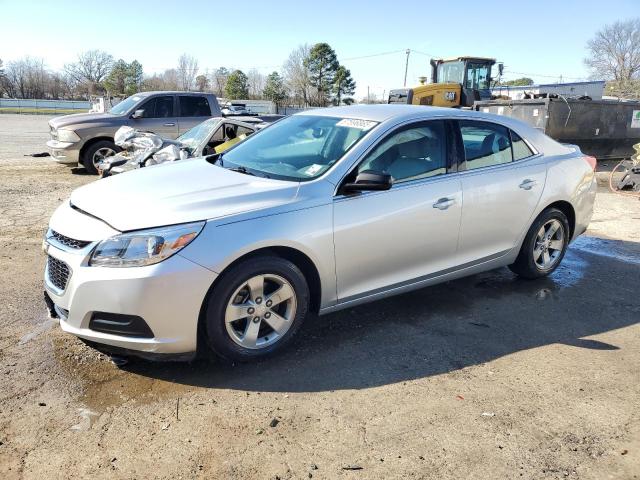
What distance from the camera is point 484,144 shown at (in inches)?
181

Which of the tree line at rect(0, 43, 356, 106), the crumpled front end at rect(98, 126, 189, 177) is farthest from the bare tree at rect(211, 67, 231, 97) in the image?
the crumpled front end at rect(98, 126, 189, 177)

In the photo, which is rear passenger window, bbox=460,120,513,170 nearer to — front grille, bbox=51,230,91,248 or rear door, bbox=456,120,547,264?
rear door, bbox=456,120,547,264

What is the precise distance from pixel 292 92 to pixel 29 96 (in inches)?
1679

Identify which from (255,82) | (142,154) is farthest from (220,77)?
(142,154)

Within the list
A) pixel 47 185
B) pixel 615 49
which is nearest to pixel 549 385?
pixel 47 185

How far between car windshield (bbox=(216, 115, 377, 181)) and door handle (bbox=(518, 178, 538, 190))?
1.58m

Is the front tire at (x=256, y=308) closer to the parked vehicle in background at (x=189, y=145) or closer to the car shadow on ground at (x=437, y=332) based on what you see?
the car shadow on ground at (x=437, y=332)

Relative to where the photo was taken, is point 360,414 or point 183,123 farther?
point 183,123

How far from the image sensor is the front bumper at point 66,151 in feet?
35.6

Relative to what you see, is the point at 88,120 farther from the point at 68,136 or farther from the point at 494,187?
the point at 494,187

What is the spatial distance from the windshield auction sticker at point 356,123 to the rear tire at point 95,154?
27.7ft

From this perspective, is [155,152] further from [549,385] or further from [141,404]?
[549,385]

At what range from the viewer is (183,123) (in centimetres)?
1187

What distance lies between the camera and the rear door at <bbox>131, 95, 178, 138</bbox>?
11.5 metres
